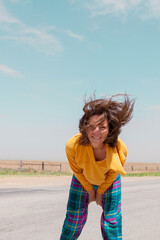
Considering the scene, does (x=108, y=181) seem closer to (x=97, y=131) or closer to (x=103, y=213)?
(x=103, y=213)

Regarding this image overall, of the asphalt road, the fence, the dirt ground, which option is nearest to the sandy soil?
the dirt ground

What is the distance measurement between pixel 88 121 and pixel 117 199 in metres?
0.89

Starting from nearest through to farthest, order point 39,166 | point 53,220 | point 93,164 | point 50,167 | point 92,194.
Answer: point 93,164 → point 92,194 → point 53,220 → point 50,167 → point 39,166

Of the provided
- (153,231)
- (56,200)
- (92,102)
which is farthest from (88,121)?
(56,200)

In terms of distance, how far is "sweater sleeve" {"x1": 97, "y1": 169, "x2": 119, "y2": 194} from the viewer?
3107 millimetres

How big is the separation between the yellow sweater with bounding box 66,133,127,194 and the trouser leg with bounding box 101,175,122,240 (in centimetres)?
9

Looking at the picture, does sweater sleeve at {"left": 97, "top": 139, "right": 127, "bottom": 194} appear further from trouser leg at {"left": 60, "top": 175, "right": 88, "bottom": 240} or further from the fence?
the fence

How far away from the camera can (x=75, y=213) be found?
10.6ft

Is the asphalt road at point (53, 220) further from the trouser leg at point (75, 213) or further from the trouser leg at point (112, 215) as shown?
the trouser leg at point (112, 215)

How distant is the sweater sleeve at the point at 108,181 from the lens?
10.2 feet

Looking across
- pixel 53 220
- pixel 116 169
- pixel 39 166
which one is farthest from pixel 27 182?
pixel 39 166

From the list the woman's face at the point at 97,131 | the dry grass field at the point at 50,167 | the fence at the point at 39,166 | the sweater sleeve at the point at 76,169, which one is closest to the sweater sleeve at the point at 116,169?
the sweater sleeve at the point at 76,169

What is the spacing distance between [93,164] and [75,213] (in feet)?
1.95

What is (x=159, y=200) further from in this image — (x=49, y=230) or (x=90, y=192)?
(x=90, y=192)
